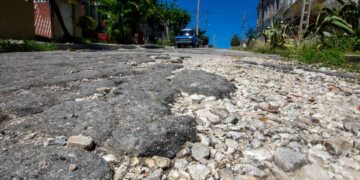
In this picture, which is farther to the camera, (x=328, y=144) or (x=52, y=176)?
(x=328, y=144)

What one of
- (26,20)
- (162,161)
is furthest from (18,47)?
(162,161)

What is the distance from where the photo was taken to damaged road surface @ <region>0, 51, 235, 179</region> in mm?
1510

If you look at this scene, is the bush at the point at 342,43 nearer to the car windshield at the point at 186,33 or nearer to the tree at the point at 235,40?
the car windshield at the point at 186,33

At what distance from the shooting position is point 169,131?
1.91 m

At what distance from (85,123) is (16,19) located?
12553 mm

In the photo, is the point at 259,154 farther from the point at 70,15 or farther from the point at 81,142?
the point at 70,15

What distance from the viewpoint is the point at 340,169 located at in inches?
67.6

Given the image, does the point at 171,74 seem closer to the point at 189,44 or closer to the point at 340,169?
the point at 340,169

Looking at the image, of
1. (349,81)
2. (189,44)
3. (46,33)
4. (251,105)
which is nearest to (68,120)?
(251,105)

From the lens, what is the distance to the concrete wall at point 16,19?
11914mm

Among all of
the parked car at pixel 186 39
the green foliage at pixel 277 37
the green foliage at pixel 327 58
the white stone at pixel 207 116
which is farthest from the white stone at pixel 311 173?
the parked car at pixel 186 39

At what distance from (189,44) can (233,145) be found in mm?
23332

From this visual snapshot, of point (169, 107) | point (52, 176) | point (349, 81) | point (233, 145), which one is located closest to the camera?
point (52, 176)

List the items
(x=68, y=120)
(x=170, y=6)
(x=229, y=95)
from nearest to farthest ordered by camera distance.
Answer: (x=68, y=120) → (x=229, y=95) → (x=170, y=6)
